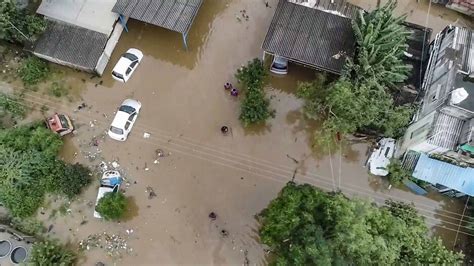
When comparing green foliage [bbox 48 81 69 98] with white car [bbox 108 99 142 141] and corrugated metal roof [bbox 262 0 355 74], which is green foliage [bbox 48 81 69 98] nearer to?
white car [bbox 108 99 142 141]

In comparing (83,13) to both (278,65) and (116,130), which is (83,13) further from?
(278,65)

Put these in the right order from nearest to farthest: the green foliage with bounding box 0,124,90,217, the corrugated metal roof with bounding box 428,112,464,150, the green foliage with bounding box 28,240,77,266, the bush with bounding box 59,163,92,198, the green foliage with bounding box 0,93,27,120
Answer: the corrugated metal roof with bounding box 428,112,464,150 < the green foliage with bounding box 28,240,77,266 < the green foliage with bounding box 0,124,90,217 < the bush with bounding box 59,163,92,198 < the green foliage with bounding box 0,93,27,120

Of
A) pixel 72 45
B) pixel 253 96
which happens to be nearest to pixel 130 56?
pixel 72 45

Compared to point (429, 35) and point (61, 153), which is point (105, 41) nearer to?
point (61, 153)

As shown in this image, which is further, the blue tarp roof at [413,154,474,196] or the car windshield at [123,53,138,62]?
the car windshield at [123,53,138,62]

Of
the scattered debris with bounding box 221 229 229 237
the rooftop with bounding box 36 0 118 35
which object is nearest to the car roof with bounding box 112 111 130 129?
the rooftop with bounding box 36 0 118 35

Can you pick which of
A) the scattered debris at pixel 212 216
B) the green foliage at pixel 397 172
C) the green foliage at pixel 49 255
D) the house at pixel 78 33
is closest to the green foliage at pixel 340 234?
the green foliage at pixel 397 172

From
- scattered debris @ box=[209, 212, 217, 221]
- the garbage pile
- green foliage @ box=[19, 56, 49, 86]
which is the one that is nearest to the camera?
the garbage pile

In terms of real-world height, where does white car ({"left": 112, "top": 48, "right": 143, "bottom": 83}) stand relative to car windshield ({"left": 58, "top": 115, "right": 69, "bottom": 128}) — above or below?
above
